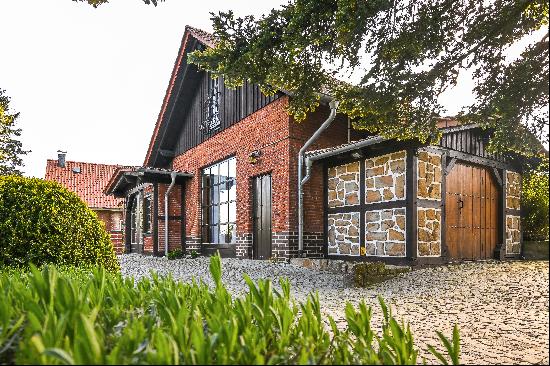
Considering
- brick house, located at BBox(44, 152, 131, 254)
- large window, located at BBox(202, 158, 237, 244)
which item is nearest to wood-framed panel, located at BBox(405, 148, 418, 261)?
large window, located at BBox(202, 158, 237, 244)

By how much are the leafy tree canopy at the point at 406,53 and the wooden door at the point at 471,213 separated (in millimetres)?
4713

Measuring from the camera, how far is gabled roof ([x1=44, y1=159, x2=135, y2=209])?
24.5 meters

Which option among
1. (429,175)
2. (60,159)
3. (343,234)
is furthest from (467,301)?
(60,159)

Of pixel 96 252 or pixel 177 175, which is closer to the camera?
pixel 96 252

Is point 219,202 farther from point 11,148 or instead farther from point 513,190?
point 11,148

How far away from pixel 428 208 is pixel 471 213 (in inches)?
77.4

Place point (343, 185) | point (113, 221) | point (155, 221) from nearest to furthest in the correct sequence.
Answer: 1. point (343, 185)
2. point (155, 221)
3. point (113, 221)

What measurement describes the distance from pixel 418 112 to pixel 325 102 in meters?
4.82

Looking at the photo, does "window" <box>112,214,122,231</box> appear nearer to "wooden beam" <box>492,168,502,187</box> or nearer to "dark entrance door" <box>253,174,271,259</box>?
"dark entrance door" <box>253,174,271,259</box>

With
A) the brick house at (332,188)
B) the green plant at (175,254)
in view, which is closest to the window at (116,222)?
the brick house at (332,188)

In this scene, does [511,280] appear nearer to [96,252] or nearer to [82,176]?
[96,252]

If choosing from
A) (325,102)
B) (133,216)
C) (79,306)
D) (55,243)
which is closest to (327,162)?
(325,102)

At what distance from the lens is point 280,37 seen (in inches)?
160

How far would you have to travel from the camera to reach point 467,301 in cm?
512
